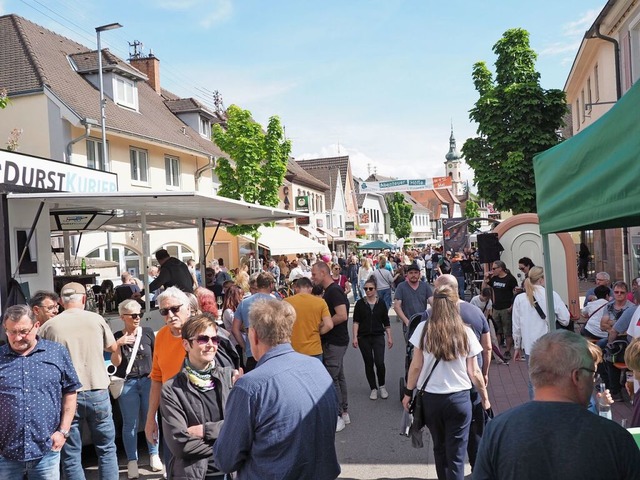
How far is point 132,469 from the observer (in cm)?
593

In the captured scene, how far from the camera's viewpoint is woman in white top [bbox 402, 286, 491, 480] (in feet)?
15.5

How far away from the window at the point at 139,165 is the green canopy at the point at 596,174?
21.0m

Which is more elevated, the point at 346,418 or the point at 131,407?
the point at 131,407

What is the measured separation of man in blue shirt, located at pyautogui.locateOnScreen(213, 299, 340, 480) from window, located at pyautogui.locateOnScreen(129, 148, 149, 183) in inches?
865

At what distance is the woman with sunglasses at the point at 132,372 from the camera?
586 cm

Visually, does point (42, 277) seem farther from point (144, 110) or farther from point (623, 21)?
point (144, 110)

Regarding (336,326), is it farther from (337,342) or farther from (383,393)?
(383,393)

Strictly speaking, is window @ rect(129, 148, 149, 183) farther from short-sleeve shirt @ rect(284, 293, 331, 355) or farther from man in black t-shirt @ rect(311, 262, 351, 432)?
short-sleeve shirt @ rect(284, 293, 331, 355)

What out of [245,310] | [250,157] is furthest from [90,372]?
[250,157]

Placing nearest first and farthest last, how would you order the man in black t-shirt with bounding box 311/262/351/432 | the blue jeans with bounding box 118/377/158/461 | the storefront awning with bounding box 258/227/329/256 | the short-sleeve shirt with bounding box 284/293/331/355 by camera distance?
the blue jeans with bounding box 118/377/158/461
the short-sleeve shirt with bounding box 284/293/331/355
the man in black t-shirt with bounding box 311/262/351/432
the storefront awning with bounding box 258/227/329/256

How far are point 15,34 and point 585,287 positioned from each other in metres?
23.1

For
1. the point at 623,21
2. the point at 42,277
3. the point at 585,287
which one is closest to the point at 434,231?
the point at 585,287

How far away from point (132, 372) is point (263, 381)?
338 cm

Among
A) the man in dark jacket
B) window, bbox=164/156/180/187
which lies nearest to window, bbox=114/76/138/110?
window, bbox=164/156/180/187
